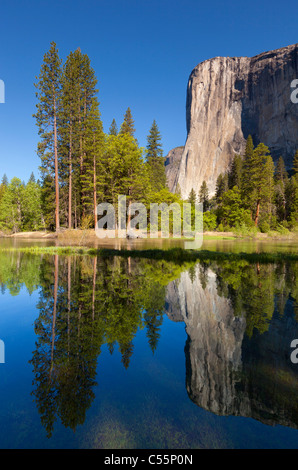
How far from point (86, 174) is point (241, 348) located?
108ft

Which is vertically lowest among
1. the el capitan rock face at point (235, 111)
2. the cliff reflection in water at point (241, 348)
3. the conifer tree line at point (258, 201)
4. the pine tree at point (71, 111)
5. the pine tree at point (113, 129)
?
the cliff reflection in water at point (241, 348)

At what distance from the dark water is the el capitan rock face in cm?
9671

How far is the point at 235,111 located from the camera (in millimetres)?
99125

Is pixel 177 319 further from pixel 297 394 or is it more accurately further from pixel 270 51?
pixel 270 51

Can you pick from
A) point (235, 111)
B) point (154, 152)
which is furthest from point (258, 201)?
point (235, 111)

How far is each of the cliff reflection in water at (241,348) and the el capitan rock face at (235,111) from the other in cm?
9541

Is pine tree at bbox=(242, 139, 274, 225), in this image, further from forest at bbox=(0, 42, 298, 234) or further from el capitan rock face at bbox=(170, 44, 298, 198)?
el capitan rock face at bbox=(170, 44, 298, 198)

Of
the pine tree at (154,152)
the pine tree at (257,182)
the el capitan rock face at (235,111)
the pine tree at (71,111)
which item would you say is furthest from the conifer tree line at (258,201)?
the el capitan rock face at (235,111)

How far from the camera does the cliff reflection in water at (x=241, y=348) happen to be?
225cm

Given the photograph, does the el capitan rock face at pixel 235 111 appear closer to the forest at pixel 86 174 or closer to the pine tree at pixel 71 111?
the forest at pixel 86 174

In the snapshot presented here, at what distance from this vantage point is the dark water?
189cm

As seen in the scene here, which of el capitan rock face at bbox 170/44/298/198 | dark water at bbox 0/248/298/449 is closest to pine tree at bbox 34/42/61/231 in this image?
dark water at bbox 0/248/298/449

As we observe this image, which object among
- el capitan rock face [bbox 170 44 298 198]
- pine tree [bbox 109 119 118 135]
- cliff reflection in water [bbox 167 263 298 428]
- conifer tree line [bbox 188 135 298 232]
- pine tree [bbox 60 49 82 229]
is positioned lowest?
cliff reflection in water [bbox 167 263 298 428]
